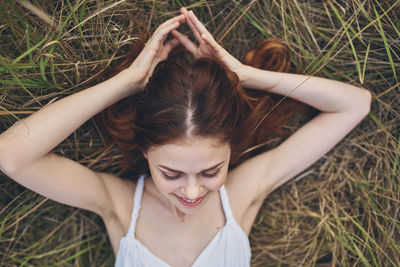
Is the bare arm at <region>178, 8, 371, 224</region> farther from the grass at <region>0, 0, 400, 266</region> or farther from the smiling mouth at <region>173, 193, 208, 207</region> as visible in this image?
the smiling mouth at <region>173, 193, 208, 207</region>

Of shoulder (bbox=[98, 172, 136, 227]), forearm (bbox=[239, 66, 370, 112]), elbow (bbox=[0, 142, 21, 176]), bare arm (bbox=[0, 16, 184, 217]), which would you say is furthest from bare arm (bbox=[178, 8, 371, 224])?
elbow (bbox=[0, 142, 21, 176])

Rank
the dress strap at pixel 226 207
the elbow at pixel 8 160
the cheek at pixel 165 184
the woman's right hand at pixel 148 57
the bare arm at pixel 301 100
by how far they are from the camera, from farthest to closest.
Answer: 1. the dress strap at pixel 226 207
2. the bare arm at pixel 301 100
3. the woman's right hand at pixel 148 57
4. the cheek at pixel 165 184
5. the elbow at pixel 8 160

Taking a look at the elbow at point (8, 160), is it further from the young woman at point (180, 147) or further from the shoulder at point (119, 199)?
the shoulder at point (119, 199)

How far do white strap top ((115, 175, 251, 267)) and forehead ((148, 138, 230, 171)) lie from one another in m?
0.56

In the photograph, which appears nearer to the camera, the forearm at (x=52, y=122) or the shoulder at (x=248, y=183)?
the forearm at (x=52, y=122)

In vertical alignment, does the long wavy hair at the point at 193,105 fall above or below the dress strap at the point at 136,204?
above

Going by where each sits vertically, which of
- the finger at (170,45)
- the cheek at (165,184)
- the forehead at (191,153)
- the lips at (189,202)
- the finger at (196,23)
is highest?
the finger at (196,23)

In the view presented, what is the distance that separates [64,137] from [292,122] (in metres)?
1.49

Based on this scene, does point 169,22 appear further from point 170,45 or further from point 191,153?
point 191,153

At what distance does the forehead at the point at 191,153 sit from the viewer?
5.08 feet

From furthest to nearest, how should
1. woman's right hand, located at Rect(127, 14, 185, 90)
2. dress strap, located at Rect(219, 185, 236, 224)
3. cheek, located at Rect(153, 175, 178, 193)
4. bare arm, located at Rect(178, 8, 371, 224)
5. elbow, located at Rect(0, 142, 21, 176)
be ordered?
dress strap, located at Rect(219, 185, 236, 224) < bare arm, located at Rect(178, 8, 371, 224) < woman's right hand, located at Rect(127, 14, 185, 90) < cheek, located at Rect(153, 175, 178, 193) < elbow, located at Rect(0, 142, 21, 176)

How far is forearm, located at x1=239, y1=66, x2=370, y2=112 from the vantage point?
192 centimetres

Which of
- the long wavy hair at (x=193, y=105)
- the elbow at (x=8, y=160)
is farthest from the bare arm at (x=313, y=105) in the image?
the elbow at (x=8, y=160)

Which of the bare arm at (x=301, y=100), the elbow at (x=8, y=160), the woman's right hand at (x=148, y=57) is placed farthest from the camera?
the bare arm at (x=301, y=100)
